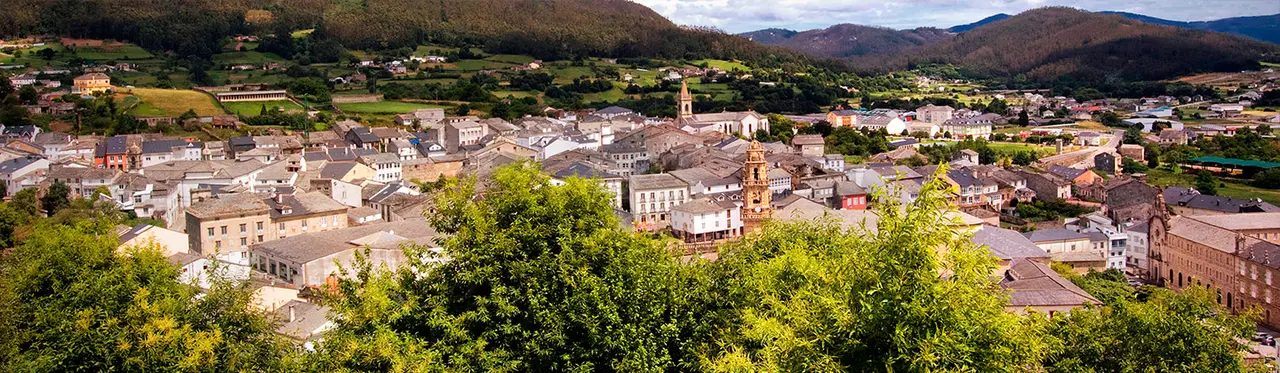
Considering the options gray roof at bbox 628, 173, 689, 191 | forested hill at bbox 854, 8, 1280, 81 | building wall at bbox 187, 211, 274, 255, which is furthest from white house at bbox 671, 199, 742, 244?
forested hill at bbox 854, 8, 1280, 81

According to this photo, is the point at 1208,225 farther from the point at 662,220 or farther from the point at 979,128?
the point at 979,128

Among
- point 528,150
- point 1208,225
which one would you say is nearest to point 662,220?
point 528,150

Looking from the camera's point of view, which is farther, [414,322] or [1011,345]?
[414,322]

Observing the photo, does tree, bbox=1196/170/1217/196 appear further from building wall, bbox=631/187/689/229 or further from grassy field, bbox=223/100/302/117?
grassy field, bbox=223/100/302/117

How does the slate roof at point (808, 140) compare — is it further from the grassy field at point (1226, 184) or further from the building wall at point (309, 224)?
the building wall at point (309, 224)

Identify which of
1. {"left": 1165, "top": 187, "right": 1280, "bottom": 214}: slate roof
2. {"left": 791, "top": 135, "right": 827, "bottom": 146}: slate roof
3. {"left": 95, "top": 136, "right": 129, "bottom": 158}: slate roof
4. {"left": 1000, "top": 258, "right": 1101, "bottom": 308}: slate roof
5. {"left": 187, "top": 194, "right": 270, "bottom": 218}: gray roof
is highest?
{"left": 95, "top": 136, "right": 129, "bottom": 158}: slate roof

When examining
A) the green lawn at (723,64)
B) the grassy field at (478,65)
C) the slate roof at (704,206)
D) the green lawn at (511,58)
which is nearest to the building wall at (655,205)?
the slate roof at (704,206)

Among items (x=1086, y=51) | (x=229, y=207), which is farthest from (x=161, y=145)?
(x=1086, y=51)
